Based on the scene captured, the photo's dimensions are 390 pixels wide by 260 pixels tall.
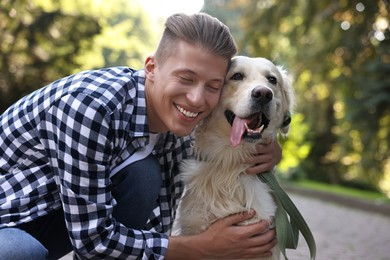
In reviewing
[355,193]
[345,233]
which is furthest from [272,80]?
[355,193]

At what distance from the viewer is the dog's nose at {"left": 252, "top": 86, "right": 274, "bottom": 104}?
2.61 m

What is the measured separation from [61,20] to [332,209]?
20.6 feet

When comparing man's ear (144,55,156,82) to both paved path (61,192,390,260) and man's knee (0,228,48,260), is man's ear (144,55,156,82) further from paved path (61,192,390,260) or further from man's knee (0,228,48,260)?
paved path (61,192,390,260)

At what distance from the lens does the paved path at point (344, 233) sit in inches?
216

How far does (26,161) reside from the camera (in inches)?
92.6

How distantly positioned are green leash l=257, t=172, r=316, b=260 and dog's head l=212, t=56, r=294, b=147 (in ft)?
0.82

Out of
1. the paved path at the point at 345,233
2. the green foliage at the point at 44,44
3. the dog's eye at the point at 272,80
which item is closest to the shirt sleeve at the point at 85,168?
the dog's eye at the point at 272,80

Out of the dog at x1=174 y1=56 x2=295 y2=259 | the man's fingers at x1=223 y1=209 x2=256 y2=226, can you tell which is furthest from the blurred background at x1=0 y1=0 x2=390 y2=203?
the man's fingers at x1=223 y1=209 x2=256 y2=226

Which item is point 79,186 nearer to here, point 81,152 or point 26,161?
point 81,152

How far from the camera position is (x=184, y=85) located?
7.74ft

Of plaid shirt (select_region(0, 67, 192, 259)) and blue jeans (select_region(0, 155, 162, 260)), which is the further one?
blue jeans (select_region(0, 155, 162, 260))

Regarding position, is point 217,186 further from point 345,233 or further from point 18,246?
point 345,233

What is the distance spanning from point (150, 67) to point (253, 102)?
1.78ft

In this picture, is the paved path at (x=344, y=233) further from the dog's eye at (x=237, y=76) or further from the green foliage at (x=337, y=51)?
the dog's eye at (x=237, y=76)
